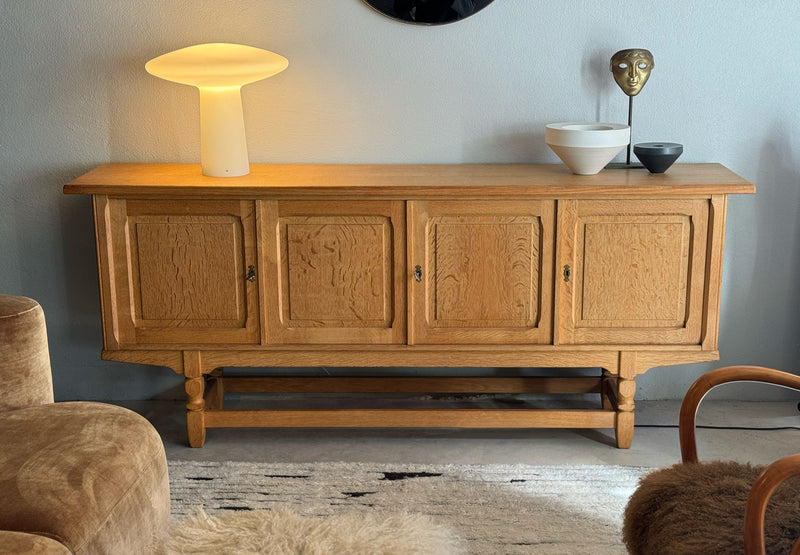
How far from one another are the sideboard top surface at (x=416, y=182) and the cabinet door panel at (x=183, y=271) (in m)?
0.06

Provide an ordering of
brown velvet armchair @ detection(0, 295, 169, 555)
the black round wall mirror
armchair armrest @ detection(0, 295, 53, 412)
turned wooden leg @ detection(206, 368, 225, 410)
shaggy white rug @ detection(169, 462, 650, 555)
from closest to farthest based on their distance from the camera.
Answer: brown velvet armchair @ detection(0, 295, 169, 555) → armchair armrest @ detection(0, 295, 53, 412) → shaggy white rug @ detection(169, 462, 650, 555) → the black round wall mirror → turned wooden leg @ detection(206, 368, 225, 410)

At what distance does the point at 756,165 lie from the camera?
287 centimetres

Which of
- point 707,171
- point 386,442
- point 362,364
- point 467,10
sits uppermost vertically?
point 467,10

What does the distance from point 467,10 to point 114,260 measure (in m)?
1.32

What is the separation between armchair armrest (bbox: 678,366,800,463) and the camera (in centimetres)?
177

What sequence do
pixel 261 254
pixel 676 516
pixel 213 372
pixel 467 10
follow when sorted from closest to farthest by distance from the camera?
pixel 676 516 < pixel 261 254 < pixel 467 10 < pixel 213 372

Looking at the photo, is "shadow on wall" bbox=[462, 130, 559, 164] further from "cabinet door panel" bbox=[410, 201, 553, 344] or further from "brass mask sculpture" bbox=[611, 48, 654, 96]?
"cabinet door panel" bbox=[410, 201, 553, 344]

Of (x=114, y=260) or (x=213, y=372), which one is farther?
(x=213, y=372)

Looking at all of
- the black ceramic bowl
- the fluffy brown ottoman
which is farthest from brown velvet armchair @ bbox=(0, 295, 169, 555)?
the black ceramic bowl

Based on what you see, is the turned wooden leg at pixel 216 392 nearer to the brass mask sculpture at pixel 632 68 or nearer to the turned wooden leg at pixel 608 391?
the turned wooden leg at pixel 608 391

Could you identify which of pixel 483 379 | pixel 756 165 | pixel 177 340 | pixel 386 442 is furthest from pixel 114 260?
pixel 756 165

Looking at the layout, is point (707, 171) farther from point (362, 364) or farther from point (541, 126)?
point (362, 364)

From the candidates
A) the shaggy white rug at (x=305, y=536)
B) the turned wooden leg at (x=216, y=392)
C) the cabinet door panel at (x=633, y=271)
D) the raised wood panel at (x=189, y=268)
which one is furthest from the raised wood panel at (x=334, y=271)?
the shaggy white rug at (x=305, y=536)

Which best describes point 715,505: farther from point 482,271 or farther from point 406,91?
point 406,91
